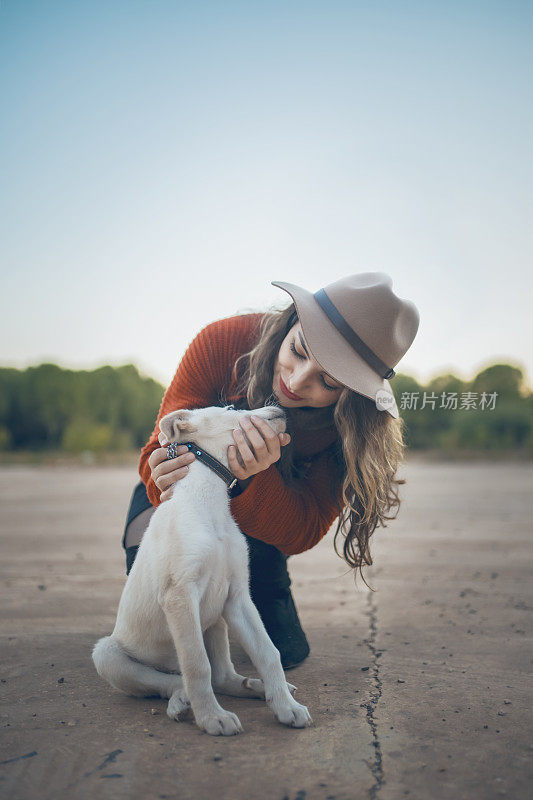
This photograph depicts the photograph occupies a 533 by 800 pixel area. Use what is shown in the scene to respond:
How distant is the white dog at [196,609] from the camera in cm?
250

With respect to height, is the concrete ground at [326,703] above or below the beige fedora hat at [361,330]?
below

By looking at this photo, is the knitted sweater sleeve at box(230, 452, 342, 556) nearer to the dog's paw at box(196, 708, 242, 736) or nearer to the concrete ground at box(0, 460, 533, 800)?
the concrete ground at box(0, 460, 533, 800)

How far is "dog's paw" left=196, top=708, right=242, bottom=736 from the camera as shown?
246 cm

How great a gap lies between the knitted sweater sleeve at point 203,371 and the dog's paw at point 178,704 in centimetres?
117

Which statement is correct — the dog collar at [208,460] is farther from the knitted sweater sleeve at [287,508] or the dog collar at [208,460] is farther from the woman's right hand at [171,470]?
the knitted sweater sleeve at [287,508]

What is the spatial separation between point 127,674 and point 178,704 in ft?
0.99

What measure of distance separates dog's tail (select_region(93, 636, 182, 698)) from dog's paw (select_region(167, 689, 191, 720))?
129 mm

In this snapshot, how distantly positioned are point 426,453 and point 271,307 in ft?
102

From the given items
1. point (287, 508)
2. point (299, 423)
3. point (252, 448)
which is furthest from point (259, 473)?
point (252, 448)

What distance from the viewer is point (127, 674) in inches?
110

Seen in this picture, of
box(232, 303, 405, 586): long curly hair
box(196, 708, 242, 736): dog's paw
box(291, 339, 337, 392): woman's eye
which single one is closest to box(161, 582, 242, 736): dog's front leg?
box(196, 708, 242, 736): dog's paw

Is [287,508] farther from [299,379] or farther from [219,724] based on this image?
[219,724]

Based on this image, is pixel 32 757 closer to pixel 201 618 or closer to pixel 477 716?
pixel 201 618

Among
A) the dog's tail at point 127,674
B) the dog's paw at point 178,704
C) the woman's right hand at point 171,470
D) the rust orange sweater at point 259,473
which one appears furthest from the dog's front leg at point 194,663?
the rust orange sweater at point 259,473
